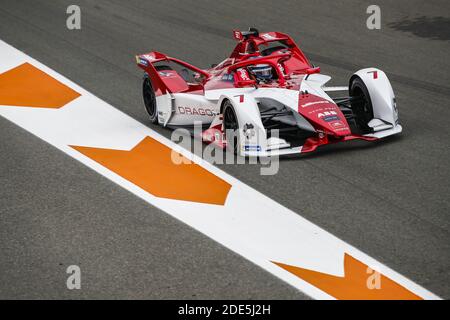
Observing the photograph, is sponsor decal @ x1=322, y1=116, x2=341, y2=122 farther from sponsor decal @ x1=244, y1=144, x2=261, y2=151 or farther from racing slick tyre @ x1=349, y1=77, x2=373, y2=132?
sponsor decal @ x1=244, y1=144, x2=261, y2=151

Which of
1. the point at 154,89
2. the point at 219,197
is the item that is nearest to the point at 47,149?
the point at 154,89

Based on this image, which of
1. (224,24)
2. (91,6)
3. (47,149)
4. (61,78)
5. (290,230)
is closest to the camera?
(290,230)

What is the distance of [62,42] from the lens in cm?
1577

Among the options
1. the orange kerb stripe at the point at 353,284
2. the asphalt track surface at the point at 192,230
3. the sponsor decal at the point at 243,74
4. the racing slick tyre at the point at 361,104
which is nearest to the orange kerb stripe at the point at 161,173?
the asphalt track surface at the point at 192,230

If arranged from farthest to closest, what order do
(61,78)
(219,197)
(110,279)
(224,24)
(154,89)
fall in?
(224,24) → (61,78) → (154,89) → (219,197) → (110,279)

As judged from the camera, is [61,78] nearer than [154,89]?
No

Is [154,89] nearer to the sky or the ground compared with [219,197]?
nearer to the sky

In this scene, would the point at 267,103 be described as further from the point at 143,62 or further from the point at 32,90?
the point at 32,90

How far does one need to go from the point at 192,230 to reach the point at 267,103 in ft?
10.3

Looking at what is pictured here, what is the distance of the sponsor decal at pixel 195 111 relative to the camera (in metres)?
9.98

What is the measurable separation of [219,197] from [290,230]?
1.18m

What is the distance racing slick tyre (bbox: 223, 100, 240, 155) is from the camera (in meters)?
9.07

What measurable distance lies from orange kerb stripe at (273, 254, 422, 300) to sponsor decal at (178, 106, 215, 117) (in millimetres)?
3810
